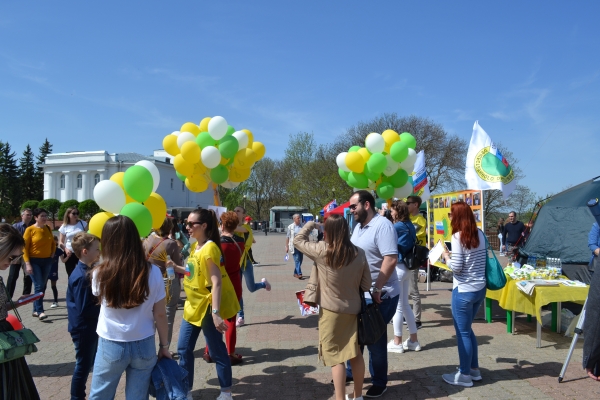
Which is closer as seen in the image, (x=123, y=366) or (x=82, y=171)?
(x=123, y=366)

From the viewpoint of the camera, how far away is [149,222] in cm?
417

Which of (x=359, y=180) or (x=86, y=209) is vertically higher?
(x=86, y=209)

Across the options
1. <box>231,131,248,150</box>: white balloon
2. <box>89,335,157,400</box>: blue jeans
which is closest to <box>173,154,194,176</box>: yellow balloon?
<box>231,131,248,150</box>: white balloon

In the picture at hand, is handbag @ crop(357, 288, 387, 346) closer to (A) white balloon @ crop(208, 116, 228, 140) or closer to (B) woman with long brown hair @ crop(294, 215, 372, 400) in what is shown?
(B) woman with long brown hair @ crop(294, 215, 372, 400)

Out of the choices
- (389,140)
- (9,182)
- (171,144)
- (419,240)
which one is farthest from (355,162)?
(9,182)

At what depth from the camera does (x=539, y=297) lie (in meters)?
5.68

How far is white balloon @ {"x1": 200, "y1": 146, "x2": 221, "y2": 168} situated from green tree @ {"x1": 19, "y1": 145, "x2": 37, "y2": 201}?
66.4 m

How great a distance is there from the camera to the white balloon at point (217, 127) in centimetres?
762

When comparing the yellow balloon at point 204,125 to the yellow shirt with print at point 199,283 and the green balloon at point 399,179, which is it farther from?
the yellow shirt with print at point 199,283

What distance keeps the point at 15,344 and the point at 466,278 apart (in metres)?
3.73

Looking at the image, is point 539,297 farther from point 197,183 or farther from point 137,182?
point 197,183

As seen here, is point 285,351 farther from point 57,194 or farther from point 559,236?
point 57,194

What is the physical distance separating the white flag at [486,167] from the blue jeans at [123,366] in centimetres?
632

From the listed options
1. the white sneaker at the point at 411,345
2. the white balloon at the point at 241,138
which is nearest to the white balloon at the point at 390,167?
the white balloon at the point at 241,138
